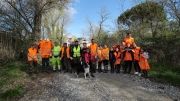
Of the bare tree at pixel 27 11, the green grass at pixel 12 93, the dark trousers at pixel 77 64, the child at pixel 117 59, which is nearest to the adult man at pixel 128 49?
the child at pixel 117 59

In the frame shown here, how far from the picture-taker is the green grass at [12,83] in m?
16.1

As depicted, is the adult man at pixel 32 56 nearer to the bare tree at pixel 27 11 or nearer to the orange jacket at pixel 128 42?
the orange jacket at pixel 128 42

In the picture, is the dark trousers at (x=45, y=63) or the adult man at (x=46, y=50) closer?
the adult man at (x=46, y=50)

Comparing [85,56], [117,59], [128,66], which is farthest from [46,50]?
[128,66]

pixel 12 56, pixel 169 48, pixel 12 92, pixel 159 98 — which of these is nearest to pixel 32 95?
pixel 12 92

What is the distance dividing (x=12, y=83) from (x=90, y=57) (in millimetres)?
4151

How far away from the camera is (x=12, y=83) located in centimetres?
1830

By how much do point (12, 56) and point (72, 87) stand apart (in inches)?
508

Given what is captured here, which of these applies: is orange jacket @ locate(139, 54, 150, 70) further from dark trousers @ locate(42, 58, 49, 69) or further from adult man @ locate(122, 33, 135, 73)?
dark trousers @ locate(42, 58, 49, 69)

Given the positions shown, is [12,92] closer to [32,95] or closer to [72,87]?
[32,95]

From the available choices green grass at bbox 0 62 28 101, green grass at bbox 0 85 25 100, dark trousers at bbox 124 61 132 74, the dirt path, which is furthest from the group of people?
green grass at bbox 0 85 25 100

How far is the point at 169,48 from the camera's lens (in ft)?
110

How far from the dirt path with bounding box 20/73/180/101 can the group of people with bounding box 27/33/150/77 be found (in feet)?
4.71

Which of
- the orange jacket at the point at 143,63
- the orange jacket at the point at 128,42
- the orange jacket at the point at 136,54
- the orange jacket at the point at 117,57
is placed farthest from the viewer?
the orange jacket at the point at 117,57
